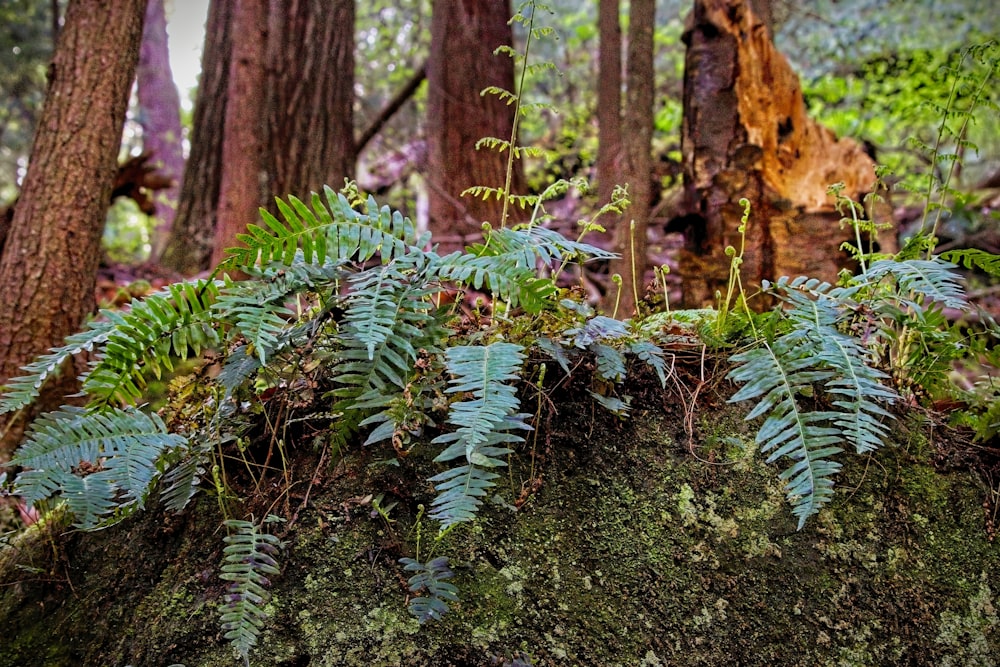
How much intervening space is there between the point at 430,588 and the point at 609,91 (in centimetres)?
506

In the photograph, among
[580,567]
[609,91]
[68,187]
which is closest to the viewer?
[580,567]

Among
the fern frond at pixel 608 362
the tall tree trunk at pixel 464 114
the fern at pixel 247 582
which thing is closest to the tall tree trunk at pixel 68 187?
the fern at pixel 247 582

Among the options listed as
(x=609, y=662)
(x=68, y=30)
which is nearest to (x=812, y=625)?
(x=609, y=662)

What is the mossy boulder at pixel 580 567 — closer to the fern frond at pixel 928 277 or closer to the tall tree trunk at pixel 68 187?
the fern frond at pixel 928 277

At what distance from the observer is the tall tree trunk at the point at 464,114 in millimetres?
5832

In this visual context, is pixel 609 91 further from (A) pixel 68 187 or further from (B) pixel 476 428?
(B) pixel 476 428

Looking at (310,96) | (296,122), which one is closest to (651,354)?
(296,122)

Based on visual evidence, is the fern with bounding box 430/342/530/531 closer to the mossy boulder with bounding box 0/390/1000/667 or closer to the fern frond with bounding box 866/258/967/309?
the mossy boulder with bounding box 0/390/1000/667

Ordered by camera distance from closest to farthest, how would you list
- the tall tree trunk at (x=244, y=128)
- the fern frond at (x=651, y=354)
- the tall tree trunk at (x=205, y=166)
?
1. the fern frond at (x=651, y=354)
2. the tall tree trunk at (x=244, y=128)
3. the tall tree trunk at (x=205, y=166)

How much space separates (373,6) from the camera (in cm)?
1098

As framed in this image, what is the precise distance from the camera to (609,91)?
5.68m

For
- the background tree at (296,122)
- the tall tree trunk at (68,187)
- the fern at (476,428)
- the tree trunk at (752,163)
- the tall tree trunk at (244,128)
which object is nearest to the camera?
the fern at (476,428)

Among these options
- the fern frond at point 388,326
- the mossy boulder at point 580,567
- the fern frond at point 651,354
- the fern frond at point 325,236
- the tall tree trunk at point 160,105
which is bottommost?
the mossy boulder at point 580,567

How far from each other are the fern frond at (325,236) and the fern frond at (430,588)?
0.77m
